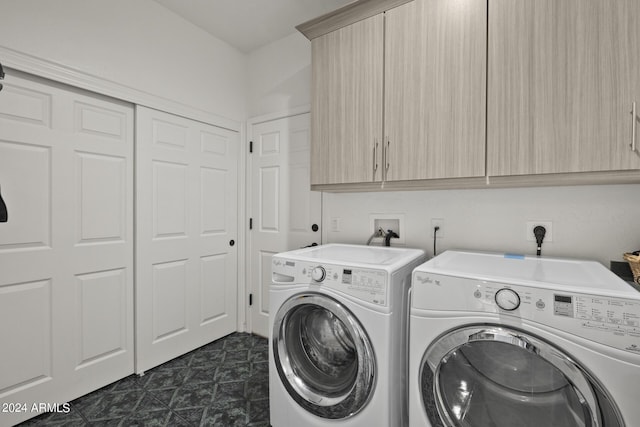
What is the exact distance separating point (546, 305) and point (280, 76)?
252cm

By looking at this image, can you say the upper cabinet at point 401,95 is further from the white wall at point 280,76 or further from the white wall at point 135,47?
the white wall at point 135,47

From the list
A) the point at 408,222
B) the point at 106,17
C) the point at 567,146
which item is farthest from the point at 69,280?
the point at 567,146

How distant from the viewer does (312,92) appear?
2023 mm

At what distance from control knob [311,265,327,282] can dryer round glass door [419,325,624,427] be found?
53 cm

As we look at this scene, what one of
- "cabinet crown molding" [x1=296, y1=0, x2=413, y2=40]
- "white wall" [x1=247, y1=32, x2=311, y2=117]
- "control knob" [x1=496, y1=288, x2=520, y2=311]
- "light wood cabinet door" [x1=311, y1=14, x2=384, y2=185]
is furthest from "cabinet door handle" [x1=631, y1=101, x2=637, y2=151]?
"white wall" [x1=247, y1=32, x2=311, y2=117]

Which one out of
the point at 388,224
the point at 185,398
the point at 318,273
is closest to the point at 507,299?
the point at 318,273

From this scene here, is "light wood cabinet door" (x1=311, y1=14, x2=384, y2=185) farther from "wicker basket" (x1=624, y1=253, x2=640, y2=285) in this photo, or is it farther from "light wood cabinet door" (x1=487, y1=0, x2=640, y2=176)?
"wicker basket" (x1=624, y1=253, x2=640, y2=285)

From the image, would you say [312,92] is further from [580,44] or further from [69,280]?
[69,280]

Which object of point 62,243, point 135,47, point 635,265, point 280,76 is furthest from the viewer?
point 280,76

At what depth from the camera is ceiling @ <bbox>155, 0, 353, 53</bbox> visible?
222 centimetres

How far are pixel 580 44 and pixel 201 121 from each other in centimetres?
245

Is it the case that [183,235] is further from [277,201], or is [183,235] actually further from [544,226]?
[544,226]

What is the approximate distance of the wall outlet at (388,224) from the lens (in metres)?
2.05

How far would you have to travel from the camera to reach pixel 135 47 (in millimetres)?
2090
